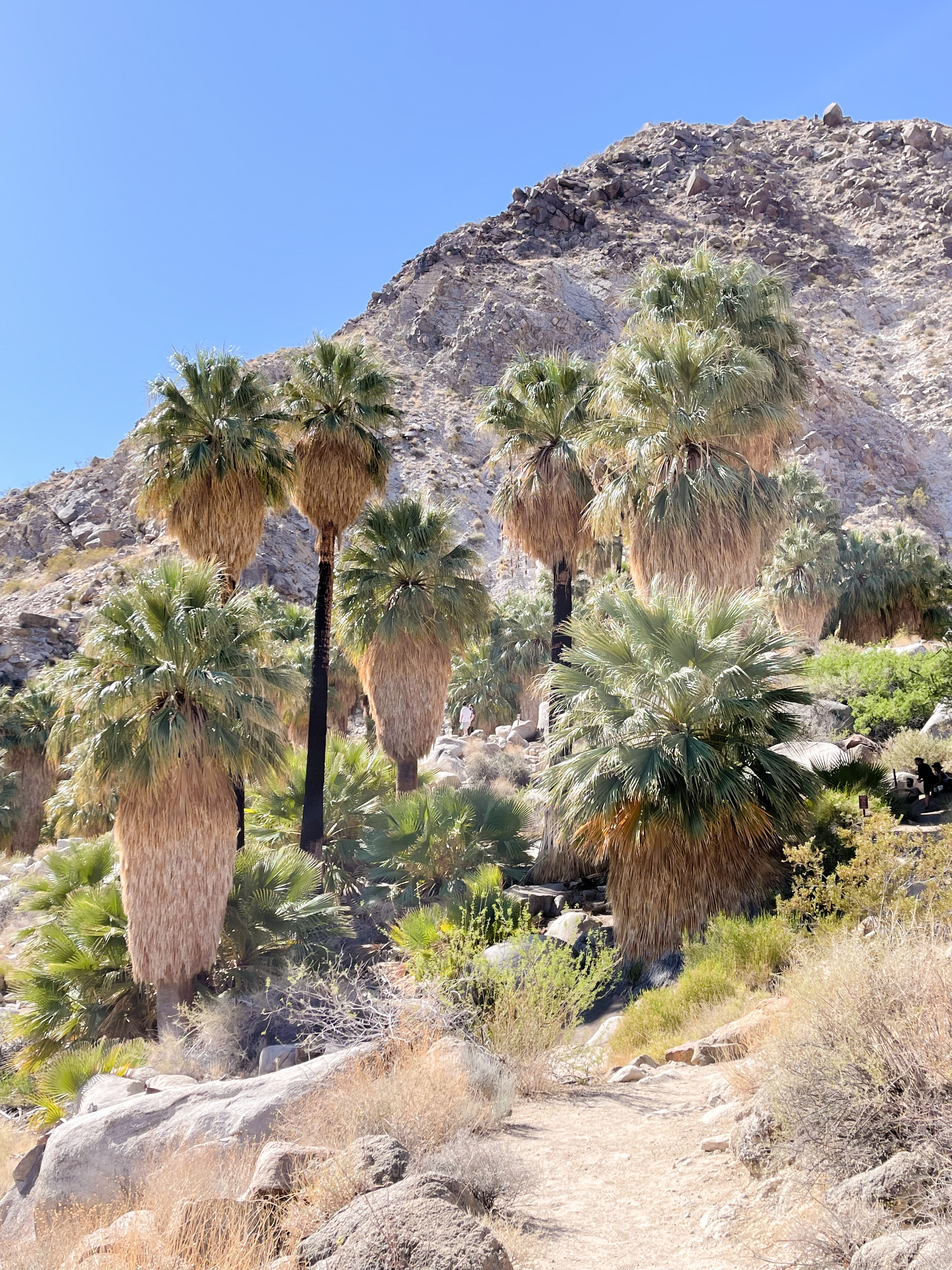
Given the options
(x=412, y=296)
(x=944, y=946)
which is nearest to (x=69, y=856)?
(x=944, y=946)

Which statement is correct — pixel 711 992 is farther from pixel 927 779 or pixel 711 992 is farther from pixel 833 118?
pixel 833 118

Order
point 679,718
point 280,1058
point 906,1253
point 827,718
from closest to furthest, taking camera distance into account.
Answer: point 906,1253
point 280,1058
point 679,718
point 827,718

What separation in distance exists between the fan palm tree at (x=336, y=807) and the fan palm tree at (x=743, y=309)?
10625 mm

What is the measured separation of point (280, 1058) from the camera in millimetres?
9359

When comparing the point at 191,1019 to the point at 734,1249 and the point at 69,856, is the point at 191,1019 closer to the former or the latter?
the point at 69,856

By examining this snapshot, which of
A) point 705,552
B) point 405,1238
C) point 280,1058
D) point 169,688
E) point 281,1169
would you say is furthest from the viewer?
point 705,552

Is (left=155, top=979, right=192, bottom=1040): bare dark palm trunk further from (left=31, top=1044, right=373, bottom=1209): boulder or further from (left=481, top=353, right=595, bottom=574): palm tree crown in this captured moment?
(left=481, top=353, right=595, bottom=574): palm tree crown

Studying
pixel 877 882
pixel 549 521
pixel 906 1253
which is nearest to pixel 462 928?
pixel 877 882

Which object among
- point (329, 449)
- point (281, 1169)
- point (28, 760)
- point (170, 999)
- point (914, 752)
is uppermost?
point (329, 449)

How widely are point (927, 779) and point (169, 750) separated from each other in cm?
1188

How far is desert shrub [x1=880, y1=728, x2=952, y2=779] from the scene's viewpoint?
619 inches

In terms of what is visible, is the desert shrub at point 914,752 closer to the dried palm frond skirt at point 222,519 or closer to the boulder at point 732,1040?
the boulder at point 732,1040

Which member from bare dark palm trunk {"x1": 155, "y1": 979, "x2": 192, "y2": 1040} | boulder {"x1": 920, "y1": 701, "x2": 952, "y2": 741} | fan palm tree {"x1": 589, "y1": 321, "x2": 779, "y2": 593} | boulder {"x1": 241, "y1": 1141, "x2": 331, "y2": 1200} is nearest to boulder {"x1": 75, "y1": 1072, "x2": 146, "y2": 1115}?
boulder {"x1": 241, "y1": 1141, "x2": 331, "y2": 1200}

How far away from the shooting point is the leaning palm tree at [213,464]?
17.7 meters
